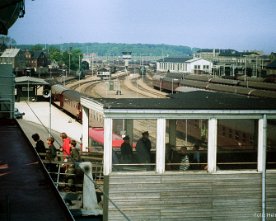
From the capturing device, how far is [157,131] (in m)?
11.3

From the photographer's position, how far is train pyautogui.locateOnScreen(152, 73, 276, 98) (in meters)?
40.4

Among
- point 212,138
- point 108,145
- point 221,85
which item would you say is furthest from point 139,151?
point 221,85

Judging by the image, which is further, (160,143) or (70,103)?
(70,103)

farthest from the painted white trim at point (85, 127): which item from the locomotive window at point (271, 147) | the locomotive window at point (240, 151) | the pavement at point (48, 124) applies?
the pavement at point (48, 124)

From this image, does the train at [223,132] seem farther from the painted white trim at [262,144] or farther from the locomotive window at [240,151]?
the painted white trim at [262,144]

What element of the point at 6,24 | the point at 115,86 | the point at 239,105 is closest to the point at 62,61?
the point at 115,86

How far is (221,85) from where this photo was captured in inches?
1911

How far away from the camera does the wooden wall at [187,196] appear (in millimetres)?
10828

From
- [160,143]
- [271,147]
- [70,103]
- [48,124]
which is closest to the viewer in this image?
[160,143]

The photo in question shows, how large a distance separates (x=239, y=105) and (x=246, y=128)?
3.07 metres

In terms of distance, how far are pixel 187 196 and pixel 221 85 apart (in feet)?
127

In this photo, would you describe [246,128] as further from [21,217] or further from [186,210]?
[21,217]

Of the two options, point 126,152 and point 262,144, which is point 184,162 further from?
point 262,144

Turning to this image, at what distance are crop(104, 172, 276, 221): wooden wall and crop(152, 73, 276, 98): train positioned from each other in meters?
25.5
